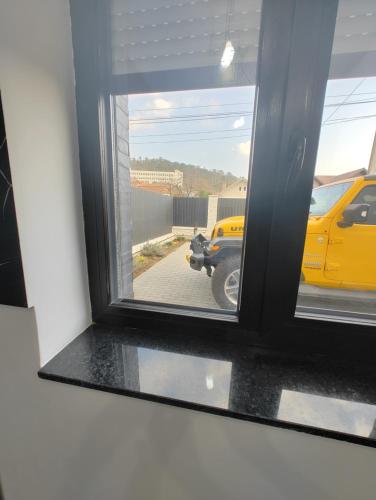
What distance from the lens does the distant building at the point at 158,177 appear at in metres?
0.73

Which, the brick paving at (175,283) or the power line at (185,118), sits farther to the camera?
the brick paving at (175,283)

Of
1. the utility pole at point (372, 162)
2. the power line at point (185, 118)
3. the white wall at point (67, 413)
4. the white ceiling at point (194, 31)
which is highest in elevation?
the white ceiling at point (194, 31)

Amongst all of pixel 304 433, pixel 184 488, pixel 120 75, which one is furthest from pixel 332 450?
pixel 120 75

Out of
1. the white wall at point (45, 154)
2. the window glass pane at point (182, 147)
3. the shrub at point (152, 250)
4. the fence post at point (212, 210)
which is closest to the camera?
the white wall at point (45, 154)

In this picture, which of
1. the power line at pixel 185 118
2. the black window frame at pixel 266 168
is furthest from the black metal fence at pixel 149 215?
the power line at pixel 185 118

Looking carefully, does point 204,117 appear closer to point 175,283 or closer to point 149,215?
point 149,215

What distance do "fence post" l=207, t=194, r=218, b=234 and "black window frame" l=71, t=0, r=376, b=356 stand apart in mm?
109

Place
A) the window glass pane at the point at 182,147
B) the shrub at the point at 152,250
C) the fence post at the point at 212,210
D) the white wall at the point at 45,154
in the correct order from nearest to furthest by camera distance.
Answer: the white wall at the point at 45,154, the window glass pane at the point at 182,147, the fence post at the point at 212,210, the shrub at the point at 152,250

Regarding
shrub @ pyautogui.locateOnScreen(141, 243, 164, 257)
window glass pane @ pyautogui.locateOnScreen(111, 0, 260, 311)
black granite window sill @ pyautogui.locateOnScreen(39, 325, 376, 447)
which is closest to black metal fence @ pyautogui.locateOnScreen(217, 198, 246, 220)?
window glass pane @ pyautogui.locateOnScreen(111, 0, 260, 311)

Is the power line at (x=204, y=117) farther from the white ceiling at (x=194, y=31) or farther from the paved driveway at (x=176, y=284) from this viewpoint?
the paved driveway at (x=176, y=284)

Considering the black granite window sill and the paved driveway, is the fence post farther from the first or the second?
the black granite window sill

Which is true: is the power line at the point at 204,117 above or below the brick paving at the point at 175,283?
above

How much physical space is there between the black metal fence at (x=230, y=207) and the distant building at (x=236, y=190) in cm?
1

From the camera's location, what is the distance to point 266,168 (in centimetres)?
59
